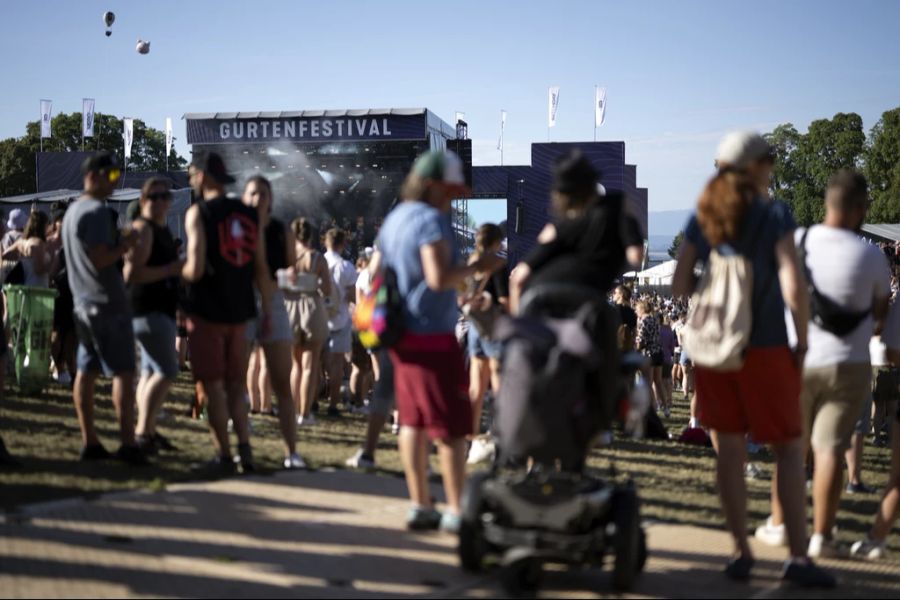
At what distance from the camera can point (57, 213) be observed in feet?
45.5

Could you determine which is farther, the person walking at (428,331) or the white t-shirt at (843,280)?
the white t-shirt at (843,280)

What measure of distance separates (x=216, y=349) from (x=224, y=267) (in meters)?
0.49

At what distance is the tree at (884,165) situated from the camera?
7081cm

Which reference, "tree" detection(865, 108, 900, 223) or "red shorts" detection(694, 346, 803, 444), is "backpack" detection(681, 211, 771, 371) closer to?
"red shorts" detection(694, 346, 803, 444)

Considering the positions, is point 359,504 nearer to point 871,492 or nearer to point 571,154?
point 571,154

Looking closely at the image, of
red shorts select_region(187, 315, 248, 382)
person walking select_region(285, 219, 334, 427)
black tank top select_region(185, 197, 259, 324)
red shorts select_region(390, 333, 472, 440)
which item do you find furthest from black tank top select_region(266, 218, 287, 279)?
red shorts select_region(390, 333, 472, 440)

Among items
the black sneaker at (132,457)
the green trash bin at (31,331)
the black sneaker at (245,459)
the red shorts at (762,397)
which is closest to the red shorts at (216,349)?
the black sneaker at (245,459)

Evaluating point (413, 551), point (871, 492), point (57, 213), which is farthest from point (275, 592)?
point (57, 213)

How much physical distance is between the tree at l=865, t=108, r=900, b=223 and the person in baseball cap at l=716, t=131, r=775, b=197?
68581 mm

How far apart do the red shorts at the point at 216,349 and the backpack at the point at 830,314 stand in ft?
10.9

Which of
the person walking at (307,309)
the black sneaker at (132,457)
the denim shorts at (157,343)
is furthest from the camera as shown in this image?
the person walking at (307,309)

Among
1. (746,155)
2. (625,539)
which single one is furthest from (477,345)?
(625,539)

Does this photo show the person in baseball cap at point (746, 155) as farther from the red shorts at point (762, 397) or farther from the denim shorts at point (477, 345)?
the denim shorts at point (477, 345)

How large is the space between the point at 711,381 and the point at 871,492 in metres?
4.73
